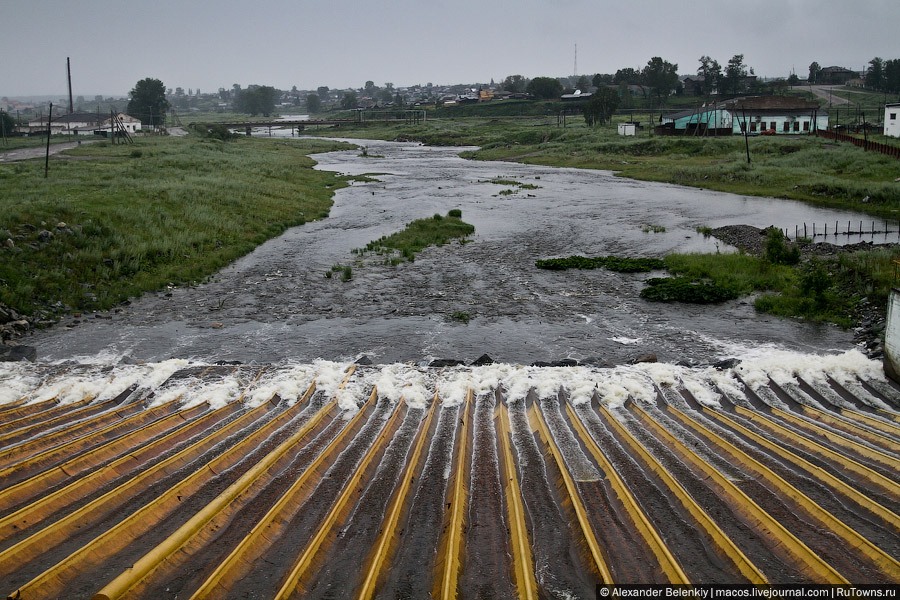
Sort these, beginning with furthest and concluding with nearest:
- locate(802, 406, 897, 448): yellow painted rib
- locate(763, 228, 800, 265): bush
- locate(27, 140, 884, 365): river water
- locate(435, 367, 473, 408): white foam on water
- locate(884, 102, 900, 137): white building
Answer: locate(884, 102, 900, 137): white building < locate(763, 228, 800, 265): bush < locate(27, 140, 884, 365): river water < locate(435, 367, 473, 408): white foam on water < locate(802, 406, 897, 448): yellow painted rib

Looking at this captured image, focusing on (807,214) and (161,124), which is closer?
(807,214)

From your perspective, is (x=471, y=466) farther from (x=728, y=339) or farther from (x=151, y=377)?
(x=728, y=339)

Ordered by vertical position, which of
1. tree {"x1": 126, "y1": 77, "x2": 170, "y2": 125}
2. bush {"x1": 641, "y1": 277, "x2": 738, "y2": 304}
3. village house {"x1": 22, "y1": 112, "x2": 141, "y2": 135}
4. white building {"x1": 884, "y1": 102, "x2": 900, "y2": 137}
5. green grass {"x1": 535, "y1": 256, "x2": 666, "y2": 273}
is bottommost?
bush {"x1": 641, "y1": 277, "x2": 738, "y2": 304}

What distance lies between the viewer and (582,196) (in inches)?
2063

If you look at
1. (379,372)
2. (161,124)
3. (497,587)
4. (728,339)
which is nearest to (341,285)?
(379,372)

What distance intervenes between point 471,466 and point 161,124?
14075 cm

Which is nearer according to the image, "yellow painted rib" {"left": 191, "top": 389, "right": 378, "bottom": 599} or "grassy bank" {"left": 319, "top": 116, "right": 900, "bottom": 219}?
"yellow painted rib" {"left": 191, "top": 389, "right": 378, "bottom": 599}

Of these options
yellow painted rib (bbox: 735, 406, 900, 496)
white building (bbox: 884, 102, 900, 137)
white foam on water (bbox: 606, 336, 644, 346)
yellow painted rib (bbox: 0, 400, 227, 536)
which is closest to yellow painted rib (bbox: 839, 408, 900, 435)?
yellow painted rib (bbox: 735, 406, 900, 496)

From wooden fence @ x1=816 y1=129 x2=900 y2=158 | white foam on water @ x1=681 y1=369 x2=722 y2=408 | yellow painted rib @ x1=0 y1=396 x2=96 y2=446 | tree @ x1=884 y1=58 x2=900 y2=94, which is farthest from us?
tree @ x1=884 y1=58 x2=900 y2=94

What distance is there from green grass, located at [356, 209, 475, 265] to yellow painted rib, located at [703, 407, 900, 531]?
20453 mm

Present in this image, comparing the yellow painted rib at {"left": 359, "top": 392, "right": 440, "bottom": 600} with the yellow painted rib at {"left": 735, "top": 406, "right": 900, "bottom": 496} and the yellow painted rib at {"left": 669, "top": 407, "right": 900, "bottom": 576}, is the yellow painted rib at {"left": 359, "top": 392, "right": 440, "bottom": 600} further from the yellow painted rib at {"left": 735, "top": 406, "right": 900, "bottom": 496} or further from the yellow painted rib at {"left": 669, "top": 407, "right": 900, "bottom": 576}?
the yellow painted rib at {"left": 735, "top": 406, "right": 900, "bottom": 496}

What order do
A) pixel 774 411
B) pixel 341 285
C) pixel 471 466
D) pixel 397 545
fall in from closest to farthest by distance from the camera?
pixel 397 545, pixel 471 466, pixel 774 411, pixel 341 285

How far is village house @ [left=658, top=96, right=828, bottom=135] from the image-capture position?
91.6m

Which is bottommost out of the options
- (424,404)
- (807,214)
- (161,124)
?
(424,404)
